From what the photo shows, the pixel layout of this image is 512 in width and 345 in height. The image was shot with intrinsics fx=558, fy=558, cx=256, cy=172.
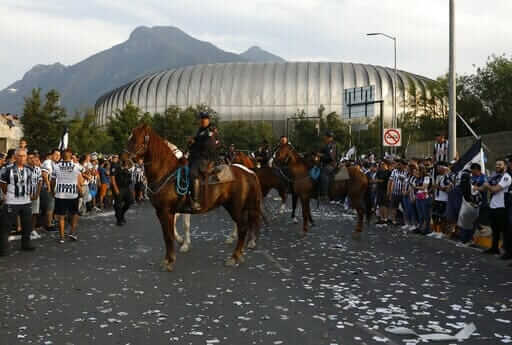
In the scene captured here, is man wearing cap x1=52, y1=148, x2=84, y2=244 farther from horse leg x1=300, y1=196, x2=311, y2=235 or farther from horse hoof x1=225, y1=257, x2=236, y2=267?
horse leg x1=300, y1=196, x2=311, y2=235

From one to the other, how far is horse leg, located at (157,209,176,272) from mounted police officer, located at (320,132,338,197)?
264 inches

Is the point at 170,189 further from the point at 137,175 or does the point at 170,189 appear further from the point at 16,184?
the point at 137,175

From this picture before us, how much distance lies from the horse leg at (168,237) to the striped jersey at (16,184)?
3547 millimetres

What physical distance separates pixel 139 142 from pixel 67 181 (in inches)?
159

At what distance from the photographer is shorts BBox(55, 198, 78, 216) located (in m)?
12.8

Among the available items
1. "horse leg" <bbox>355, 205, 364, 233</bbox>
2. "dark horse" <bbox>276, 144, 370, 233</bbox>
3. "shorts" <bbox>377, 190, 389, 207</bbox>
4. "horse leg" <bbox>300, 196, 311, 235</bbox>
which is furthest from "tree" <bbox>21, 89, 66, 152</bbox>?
"horse leg" <bbox>355, 205, 364, 233</bbox>

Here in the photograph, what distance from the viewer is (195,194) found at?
9727mm

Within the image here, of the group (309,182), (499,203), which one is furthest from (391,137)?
(499,203)

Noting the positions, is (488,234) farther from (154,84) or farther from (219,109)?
(154,84)

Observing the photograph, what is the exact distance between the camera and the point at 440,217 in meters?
14.6

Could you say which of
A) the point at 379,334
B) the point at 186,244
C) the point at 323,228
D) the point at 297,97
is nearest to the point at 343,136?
the point at 297,97

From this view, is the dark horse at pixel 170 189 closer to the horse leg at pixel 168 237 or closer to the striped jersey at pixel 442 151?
the horse leg at pixel 168 237

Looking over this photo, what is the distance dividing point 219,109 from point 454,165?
88938 mm

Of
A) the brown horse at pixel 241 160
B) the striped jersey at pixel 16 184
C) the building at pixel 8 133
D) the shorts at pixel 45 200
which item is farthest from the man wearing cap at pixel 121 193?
the building at pixel 8 133
